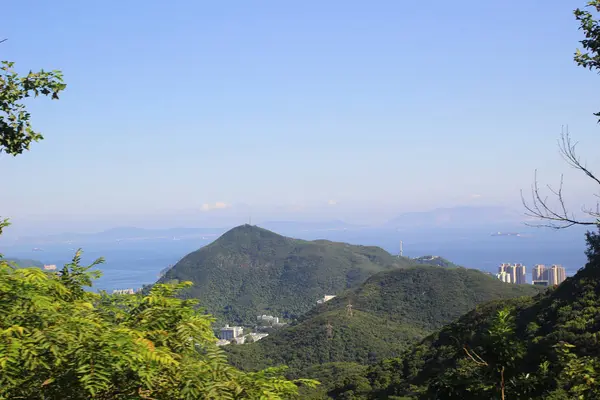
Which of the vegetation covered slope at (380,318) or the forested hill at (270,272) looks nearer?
the vegetation covered slope at (380,318)

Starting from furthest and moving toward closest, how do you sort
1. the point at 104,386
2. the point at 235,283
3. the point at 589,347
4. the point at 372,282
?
the point at 235,283 < the point at 372,282 < the point at 589,347 < the point at 104,386

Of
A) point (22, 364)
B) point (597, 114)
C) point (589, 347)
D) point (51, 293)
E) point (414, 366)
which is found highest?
point (597, 114)

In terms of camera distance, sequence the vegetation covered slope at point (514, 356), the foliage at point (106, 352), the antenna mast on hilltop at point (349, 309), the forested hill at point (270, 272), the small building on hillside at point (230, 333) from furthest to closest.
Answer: the forested hill at point (270, 272), the small building on hillside at point (230, 333), the antenna mast on hilltop at point (349, 309), the vegetation covered slope at point (514, 356), the foliage at point (106, 352)

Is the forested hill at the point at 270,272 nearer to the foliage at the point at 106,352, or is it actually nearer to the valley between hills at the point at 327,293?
the valley between hills at the point at 327,293

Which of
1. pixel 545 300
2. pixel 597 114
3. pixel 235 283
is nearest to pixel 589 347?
pixel 545 300

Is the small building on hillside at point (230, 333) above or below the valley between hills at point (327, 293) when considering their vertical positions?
below

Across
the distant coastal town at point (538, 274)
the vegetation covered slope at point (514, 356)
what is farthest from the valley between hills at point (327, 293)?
the distant coastal town at point (538, 274)

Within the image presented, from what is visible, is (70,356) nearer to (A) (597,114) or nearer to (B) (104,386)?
(B) (104,386)

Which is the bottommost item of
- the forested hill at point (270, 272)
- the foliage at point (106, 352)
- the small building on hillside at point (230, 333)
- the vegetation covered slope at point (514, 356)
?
the small building on hillside at point (230, 333)
